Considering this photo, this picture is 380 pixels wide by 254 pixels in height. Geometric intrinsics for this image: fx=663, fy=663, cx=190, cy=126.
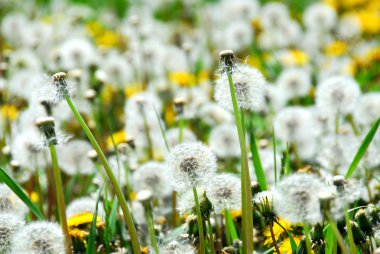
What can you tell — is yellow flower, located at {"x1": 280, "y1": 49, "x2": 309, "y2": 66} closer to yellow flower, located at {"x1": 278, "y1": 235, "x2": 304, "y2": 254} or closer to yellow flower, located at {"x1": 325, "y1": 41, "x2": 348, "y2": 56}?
yellow flower, located at {"x1": 325, "y1": 41, "x2": 348, "y2": 56}

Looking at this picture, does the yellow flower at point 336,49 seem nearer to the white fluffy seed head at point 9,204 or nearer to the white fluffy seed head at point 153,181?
the white fluffy seed head at point 153,181

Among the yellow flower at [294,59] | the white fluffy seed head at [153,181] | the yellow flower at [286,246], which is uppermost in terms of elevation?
the yellow flower at [294,59]

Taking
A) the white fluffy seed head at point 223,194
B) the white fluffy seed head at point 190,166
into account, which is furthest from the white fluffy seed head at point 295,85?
the white fluffy seed head at point 190,166

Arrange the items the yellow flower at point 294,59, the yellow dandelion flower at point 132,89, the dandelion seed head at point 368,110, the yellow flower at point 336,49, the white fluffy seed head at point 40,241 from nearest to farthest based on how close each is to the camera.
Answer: the white fluffy seed head at point 40,241 < the dandelion seed head at point 368,110 < the yellow dandelion flower at point 132,89 < the yellow flower at point 294,59 < the yellow flower at point 336,49

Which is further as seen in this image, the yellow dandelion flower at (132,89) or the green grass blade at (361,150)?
the yellow dandelion flower at (132,89)

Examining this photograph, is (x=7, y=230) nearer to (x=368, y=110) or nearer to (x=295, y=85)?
(x=368, y=110)

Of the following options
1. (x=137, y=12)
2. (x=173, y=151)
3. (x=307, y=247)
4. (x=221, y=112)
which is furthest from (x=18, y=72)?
(x=307, y=247)
